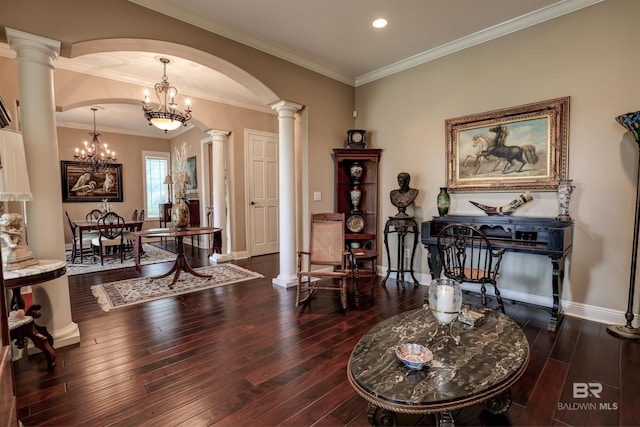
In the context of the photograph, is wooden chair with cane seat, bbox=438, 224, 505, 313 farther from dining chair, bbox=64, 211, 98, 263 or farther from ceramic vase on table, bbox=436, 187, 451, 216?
dining chair, bbox=64, 211, 98, 263

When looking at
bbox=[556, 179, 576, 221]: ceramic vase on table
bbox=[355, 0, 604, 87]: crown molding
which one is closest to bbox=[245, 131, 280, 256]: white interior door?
bbox=[355, 0, 604, 87]: crown molding

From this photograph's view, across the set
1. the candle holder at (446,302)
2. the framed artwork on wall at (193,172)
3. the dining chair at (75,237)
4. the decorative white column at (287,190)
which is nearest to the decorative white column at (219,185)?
the framed artwork on wall at (193,172)

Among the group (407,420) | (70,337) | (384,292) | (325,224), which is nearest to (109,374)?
(70,337)

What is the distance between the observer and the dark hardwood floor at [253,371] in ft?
5.34

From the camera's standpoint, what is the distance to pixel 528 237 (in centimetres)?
301

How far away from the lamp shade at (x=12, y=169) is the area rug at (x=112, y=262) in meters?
3.43

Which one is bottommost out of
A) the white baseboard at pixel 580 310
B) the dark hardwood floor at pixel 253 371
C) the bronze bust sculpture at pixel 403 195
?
the dark hardwood floor at pixel 253 371

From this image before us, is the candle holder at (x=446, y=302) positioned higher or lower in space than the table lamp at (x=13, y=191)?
lower

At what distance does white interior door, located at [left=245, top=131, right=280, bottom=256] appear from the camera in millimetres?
6039

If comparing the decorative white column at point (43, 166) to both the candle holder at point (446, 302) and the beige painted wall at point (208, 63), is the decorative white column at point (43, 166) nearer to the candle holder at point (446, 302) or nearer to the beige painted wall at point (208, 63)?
the beige painted wall at point (208, 63)

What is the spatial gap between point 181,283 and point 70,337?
1.65m

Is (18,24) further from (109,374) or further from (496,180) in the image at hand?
(496,180)

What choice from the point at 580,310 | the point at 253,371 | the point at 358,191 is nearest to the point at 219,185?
the point at 358,191

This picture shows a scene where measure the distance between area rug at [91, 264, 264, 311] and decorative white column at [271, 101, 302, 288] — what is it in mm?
725
